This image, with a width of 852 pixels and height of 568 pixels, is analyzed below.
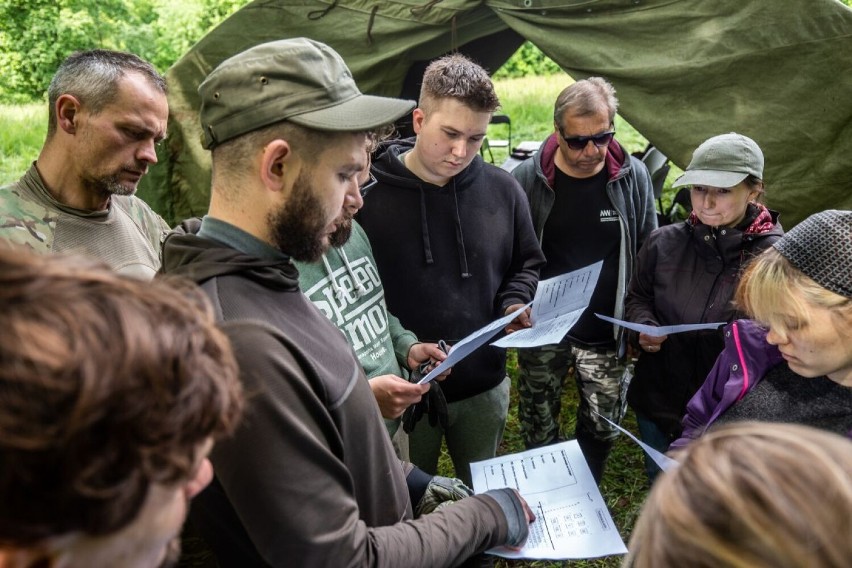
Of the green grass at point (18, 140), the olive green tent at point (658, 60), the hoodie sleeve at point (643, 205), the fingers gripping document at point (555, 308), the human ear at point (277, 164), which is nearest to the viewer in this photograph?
the human ear at point (277, 164)

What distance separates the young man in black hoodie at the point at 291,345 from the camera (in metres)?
1.12

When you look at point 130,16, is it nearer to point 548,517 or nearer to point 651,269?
point 651,269

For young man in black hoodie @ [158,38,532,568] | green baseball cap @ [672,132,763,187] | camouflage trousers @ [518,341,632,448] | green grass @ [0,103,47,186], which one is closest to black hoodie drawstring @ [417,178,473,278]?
camouflage trousers @ [518,341,632,448]

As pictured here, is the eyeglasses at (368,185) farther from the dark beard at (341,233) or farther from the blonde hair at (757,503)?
the blonde hair at (757,503)

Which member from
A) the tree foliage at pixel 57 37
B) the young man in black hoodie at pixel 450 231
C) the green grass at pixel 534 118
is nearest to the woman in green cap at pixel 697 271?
the young man in black hoodie at pixel 450 231

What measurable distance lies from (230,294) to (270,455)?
12.3 inches

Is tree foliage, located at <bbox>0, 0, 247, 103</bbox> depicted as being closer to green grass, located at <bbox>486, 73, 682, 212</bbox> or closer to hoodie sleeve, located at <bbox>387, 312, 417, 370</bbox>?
green grass, located at <bbox>486, 73, 682, 212</bbox>

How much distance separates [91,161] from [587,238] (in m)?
2.27

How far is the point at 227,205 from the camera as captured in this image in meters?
1.31

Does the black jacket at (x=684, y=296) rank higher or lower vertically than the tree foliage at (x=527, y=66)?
higher

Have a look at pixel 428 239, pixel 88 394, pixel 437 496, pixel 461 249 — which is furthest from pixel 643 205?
pixel 88 394

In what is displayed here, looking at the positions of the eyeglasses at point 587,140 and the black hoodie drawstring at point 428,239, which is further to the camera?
the eyeglasses at point 587,140

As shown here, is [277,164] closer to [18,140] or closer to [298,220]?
[298,220]

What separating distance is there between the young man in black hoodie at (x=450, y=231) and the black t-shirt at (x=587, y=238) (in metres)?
0.54
